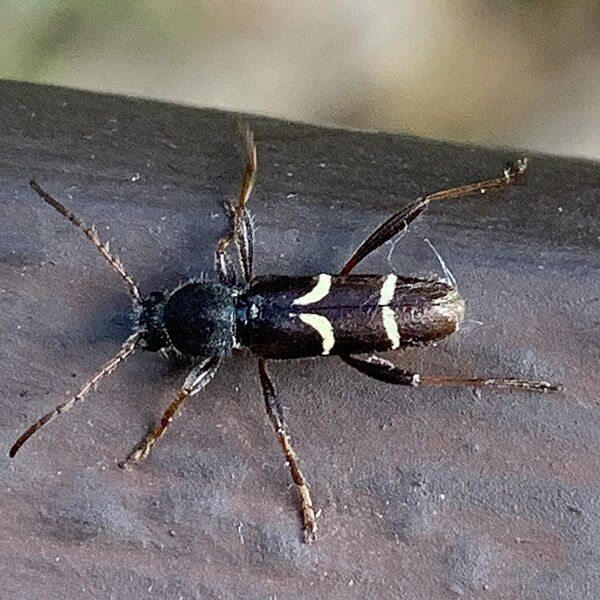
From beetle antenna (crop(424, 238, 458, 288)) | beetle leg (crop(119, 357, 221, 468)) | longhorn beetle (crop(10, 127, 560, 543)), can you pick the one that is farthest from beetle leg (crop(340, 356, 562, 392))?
beetle leg (crop(119, 357, 221, 468))

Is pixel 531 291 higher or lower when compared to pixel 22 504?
higher

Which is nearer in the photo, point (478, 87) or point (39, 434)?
point (39, 434)

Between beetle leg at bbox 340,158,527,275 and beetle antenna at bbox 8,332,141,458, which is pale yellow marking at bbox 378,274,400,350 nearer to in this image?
beetle leg at bbox 340,158,527,275

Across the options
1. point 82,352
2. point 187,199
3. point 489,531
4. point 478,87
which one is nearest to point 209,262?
point 187,199

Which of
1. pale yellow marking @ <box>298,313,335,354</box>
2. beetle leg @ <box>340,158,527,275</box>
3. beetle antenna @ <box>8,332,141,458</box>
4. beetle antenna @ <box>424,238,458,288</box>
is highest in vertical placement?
beetle leg @ <box>340,158,527,275</box>

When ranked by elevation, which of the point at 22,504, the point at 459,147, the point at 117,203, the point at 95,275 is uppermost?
the point at 459,147

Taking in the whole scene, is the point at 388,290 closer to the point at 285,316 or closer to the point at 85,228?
the point at 285,316

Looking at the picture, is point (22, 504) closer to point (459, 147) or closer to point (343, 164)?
point (343, 164)
